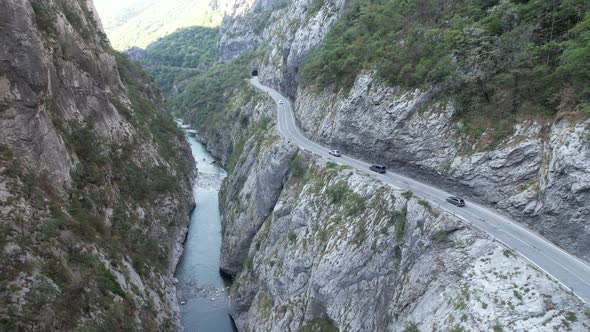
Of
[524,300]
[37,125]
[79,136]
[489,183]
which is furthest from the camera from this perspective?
[79,136]

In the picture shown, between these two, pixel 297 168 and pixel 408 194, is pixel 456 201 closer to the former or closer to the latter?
pixel 408 194

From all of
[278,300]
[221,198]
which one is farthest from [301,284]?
[221,198]

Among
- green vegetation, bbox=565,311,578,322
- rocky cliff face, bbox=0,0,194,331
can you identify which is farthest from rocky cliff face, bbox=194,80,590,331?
rocky cliff face, bbox=0,0,194,331

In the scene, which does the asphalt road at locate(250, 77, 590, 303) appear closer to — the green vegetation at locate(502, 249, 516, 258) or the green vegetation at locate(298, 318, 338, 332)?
the green vegetation at locate(502, 249, 516, 258)

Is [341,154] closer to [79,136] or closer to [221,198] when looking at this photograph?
[79,136]

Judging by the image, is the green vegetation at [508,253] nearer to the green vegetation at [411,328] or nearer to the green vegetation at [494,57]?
the green vegetation at [411,328]

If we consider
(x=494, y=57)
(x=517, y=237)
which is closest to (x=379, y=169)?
(x=494, y=57)

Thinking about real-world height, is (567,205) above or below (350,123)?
below
